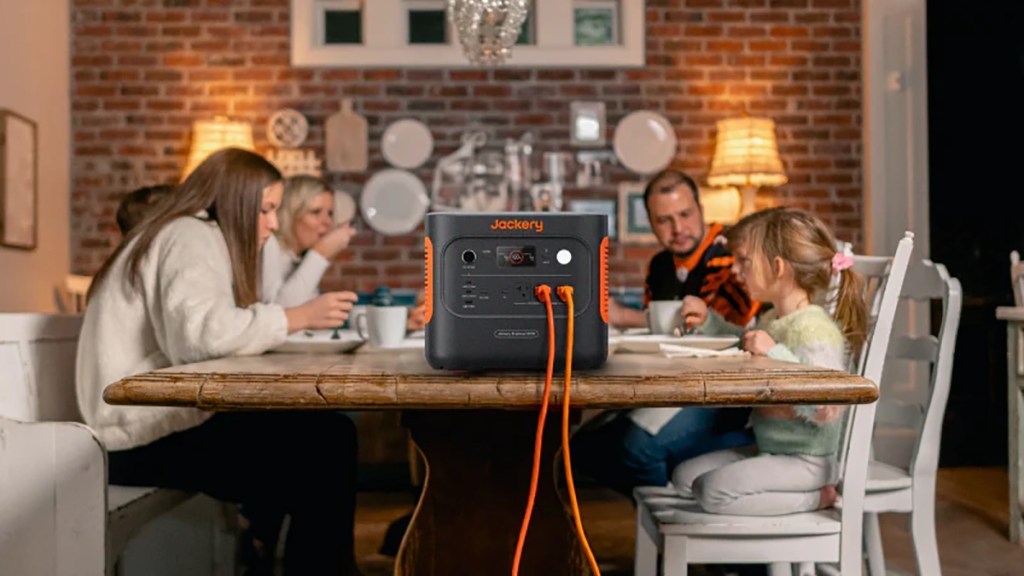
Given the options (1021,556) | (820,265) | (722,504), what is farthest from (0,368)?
(1021,556)

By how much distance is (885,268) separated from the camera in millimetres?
2059

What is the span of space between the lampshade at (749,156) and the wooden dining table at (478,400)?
10.3 ft

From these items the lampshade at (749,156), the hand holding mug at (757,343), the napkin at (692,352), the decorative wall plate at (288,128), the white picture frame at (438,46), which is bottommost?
the napkin at (692,352)

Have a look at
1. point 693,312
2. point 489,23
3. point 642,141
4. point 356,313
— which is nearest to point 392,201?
point 642,141

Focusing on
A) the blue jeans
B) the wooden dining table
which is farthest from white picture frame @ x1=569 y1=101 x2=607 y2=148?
the wooden dining table

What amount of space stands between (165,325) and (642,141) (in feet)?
11.3

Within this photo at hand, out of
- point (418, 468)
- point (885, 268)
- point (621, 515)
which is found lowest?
point (621, 515)

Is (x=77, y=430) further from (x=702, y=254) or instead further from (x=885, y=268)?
(x=702, y=254)

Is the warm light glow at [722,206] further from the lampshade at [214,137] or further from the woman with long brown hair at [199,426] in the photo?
the woman with long brown hair at [199,426]

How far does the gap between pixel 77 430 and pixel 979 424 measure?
4349mm

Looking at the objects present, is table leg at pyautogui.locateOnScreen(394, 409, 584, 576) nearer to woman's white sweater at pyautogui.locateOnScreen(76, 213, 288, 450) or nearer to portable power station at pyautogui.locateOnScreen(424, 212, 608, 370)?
portable power station at pyautogui.locateOnScreen(424, 212, 608, 370)

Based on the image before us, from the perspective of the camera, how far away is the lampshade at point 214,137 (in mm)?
4621

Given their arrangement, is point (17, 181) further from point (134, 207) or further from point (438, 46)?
point (438, 46)

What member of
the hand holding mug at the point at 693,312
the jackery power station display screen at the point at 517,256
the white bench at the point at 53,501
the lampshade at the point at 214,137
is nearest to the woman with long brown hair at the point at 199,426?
the white bench at the point at 53,501
